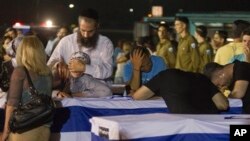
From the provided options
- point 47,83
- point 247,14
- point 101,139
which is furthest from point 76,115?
point 247,14

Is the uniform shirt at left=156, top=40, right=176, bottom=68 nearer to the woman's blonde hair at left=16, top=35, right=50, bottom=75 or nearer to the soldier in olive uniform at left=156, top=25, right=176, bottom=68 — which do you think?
the soldier in olive uniform at left=156, top=25, right=176, bottom=68

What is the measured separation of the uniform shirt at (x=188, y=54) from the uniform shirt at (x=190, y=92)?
5196 mm

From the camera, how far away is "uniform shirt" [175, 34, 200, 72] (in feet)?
35.3

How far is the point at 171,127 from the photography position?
4855 millimetres

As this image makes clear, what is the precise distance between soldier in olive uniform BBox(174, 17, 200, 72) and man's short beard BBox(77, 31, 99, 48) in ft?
12.4

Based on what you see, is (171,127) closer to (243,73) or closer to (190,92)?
(190,92)

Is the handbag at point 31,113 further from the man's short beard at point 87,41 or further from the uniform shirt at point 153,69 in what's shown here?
the uniform shirt at point 153,69

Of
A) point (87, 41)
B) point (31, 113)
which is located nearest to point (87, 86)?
point (87, 41)

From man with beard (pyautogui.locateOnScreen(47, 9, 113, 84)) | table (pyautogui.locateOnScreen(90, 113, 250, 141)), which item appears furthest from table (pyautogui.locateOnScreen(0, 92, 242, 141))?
table (pyautogui.locateOnScreen(90, 113, 250, 141))

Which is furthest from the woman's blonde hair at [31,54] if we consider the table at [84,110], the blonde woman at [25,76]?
the table at [84,110]

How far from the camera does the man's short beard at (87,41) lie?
714 centimetres

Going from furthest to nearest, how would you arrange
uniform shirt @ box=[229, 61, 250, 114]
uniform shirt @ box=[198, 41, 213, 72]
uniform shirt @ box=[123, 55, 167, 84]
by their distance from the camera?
uniform shirt @ box=[198, 41, 213, 72]
uniform shirt @ box=[123, 55, 167, 84]
uniform shirt @ box=[229, 61, 250, 114]

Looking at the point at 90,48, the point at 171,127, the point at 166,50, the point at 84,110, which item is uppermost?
the point at 90,48

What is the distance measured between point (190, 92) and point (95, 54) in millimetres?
1992
